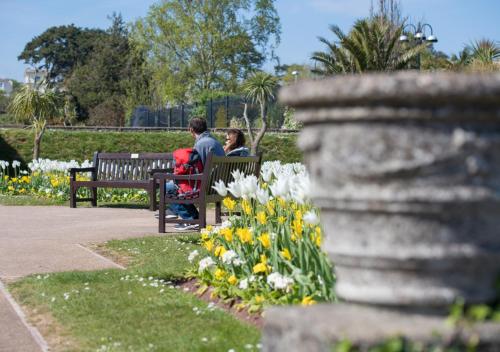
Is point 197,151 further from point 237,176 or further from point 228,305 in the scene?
point 228,305

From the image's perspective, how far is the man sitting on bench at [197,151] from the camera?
977cm

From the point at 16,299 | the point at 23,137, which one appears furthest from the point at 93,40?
the point at 16,299

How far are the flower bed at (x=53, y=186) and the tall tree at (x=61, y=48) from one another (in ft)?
238

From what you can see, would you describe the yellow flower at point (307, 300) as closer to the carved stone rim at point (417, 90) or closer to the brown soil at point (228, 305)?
the brown soil at point (228, 305)

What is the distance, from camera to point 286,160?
28.1m

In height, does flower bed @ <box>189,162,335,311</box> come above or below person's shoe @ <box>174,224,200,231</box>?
above

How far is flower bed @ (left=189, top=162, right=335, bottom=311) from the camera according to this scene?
439 cm

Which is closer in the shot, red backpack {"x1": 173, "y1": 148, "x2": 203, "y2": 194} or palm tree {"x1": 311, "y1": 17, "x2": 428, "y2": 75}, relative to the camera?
red backpack {"x1": 173, "y1": 148, "x2": 203, "y2": 194}

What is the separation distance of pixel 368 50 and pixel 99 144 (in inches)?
385

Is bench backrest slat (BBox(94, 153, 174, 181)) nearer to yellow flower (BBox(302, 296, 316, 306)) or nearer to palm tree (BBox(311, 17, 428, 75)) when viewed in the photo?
yellow flower (BBox(302, 296, 316, 306))

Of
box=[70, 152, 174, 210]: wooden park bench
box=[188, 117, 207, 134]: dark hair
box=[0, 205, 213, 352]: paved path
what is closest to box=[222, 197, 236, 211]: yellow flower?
box=[0, 205, 213, 352]: paved path

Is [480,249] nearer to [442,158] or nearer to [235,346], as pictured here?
[442,158]

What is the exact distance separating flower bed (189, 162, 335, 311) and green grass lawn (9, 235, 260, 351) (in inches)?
9.1

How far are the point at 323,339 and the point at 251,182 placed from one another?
3.20 m
